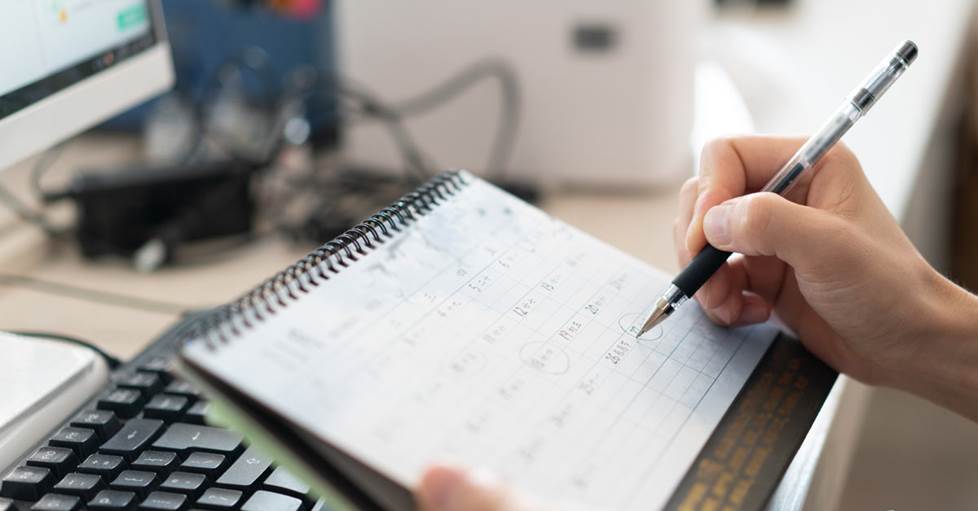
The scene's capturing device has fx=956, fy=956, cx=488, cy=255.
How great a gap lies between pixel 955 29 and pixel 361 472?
3.54 ft

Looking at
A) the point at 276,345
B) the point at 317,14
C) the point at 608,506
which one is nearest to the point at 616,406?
the point at 608,506

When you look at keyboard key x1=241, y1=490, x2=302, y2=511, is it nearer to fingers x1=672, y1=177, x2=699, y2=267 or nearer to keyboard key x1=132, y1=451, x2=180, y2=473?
keyboard key x1=132, y1=451, x2=180, y2=473

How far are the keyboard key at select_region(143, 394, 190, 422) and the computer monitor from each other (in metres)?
0.18

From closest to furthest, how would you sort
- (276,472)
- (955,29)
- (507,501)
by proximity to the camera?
(507,501), (276,472), (955,29)

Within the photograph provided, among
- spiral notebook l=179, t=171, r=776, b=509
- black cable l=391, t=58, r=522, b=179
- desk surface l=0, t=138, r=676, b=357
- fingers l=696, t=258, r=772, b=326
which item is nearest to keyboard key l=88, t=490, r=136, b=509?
spiral notebook l=179, t=171, r=776, b=509

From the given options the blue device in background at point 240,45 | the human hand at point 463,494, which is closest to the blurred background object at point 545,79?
the blue device in background at point 240,45

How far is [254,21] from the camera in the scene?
1053 millimetres

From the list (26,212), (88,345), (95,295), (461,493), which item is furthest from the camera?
(26,212)

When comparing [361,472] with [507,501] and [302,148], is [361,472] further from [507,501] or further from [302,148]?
[302,148]

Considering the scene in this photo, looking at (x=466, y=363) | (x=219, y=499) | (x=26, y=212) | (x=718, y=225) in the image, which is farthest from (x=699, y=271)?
(x=26, y=212)

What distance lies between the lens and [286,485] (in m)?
0.46

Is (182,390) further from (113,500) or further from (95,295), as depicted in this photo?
(95,295)

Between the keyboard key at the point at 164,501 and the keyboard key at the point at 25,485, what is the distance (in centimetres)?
6

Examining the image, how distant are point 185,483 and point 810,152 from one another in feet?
1.25
